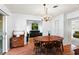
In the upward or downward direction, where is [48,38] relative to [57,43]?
upward

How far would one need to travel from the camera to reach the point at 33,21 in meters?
2.38

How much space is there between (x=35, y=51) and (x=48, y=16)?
80cm

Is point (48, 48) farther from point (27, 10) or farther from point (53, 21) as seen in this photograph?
point (27, 10)

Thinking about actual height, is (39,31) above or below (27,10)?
below

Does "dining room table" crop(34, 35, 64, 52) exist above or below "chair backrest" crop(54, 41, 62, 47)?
above

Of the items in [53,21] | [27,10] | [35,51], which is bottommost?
[35,51]

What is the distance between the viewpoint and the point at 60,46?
7.68ft

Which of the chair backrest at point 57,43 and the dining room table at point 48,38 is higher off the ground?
the dining room table at point 48,38
